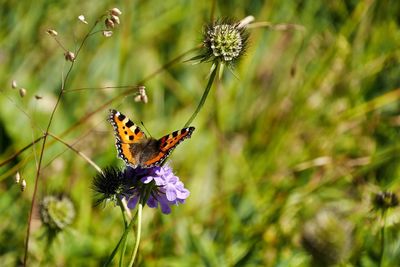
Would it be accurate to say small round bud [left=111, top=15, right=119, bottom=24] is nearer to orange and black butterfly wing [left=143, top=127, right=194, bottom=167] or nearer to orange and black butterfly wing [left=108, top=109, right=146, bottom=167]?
orange and black butterfly wing [left=108, top=109, right=146, bottom=167]

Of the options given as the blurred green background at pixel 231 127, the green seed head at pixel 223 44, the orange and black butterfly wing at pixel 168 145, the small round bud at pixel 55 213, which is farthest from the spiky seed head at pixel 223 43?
the blurred green background at pixel 231 127

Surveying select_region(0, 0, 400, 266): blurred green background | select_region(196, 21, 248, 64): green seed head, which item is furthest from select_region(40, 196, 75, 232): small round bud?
select_region(196, 21, 248, 64): green seed head

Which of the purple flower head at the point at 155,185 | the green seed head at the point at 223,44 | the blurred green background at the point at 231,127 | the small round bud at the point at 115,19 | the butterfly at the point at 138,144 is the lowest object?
the purple flower head at the point at 155,185

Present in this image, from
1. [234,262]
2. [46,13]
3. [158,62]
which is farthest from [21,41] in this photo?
[234,262]

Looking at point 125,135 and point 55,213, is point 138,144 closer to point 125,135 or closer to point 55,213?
point 125,135

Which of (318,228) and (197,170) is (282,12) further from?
(318,228)

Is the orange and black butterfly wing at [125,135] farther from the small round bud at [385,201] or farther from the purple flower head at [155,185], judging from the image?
the small round bud at [385,201]
